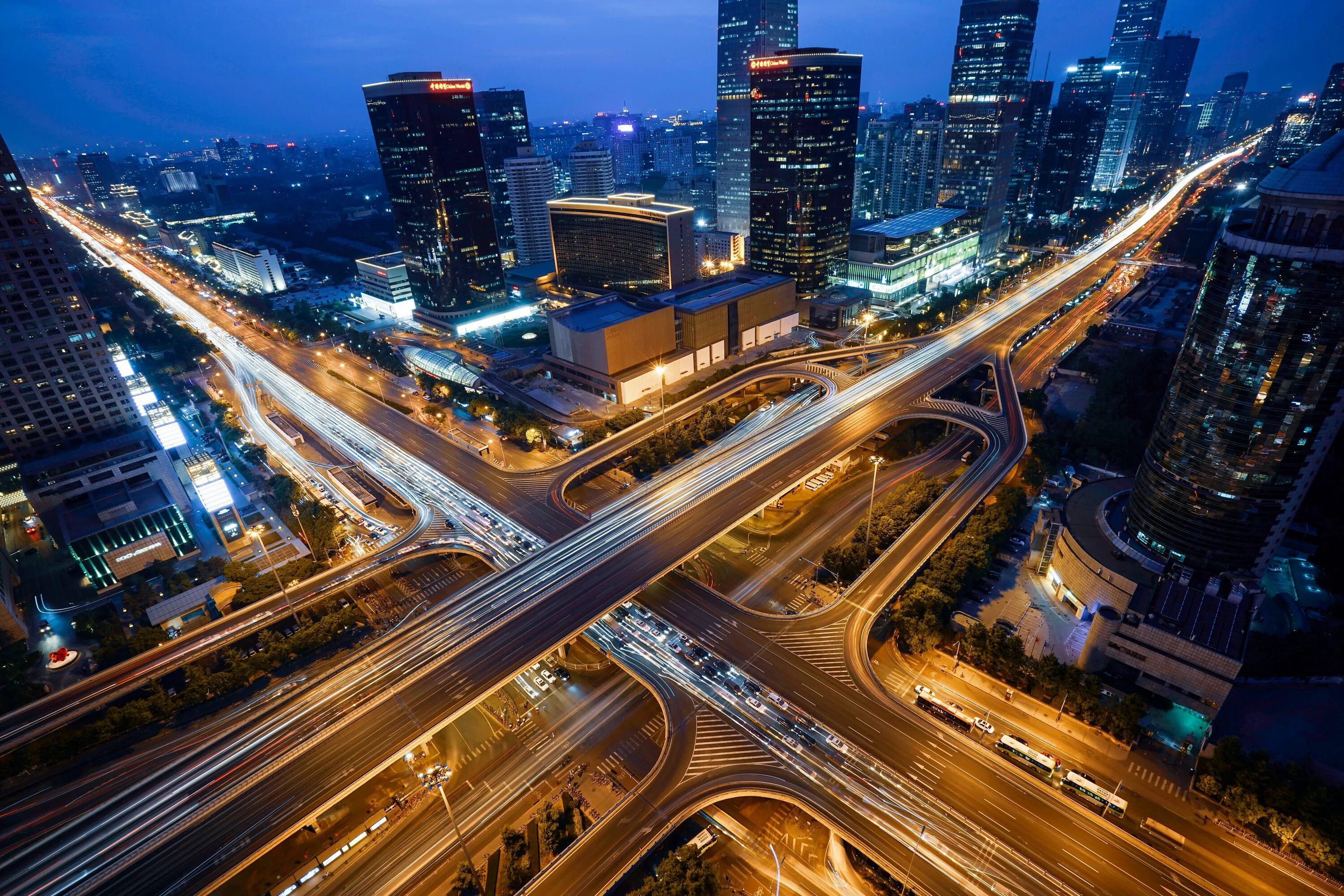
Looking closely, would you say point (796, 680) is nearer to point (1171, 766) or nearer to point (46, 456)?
point (1171, 766)

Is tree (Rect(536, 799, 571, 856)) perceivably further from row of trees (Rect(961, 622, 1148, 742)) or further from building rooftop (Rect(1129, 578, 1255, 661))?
building rooftop (Rect(1129, 578, 1255, 661))

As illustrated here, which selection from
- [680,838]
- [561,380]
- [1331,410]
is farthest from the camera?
[561,380]

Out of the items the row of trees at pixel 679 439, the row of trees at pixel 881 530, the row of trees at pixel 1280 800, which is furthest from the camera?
the row of trees at pixel 679 439

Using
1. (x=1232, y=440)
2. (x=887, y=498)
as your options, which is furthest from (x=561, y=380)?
(x=1232, y=440)

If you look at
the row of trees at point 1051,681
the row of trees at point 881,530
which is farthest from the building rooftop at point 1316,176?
the row of trees at point 881,530

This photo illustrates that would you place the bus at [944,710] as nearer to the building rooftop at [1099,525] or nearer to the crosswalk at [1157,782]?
the crosswalk at [1157,782]

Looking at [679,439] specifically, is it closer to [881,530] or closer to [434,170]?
[881,530]
